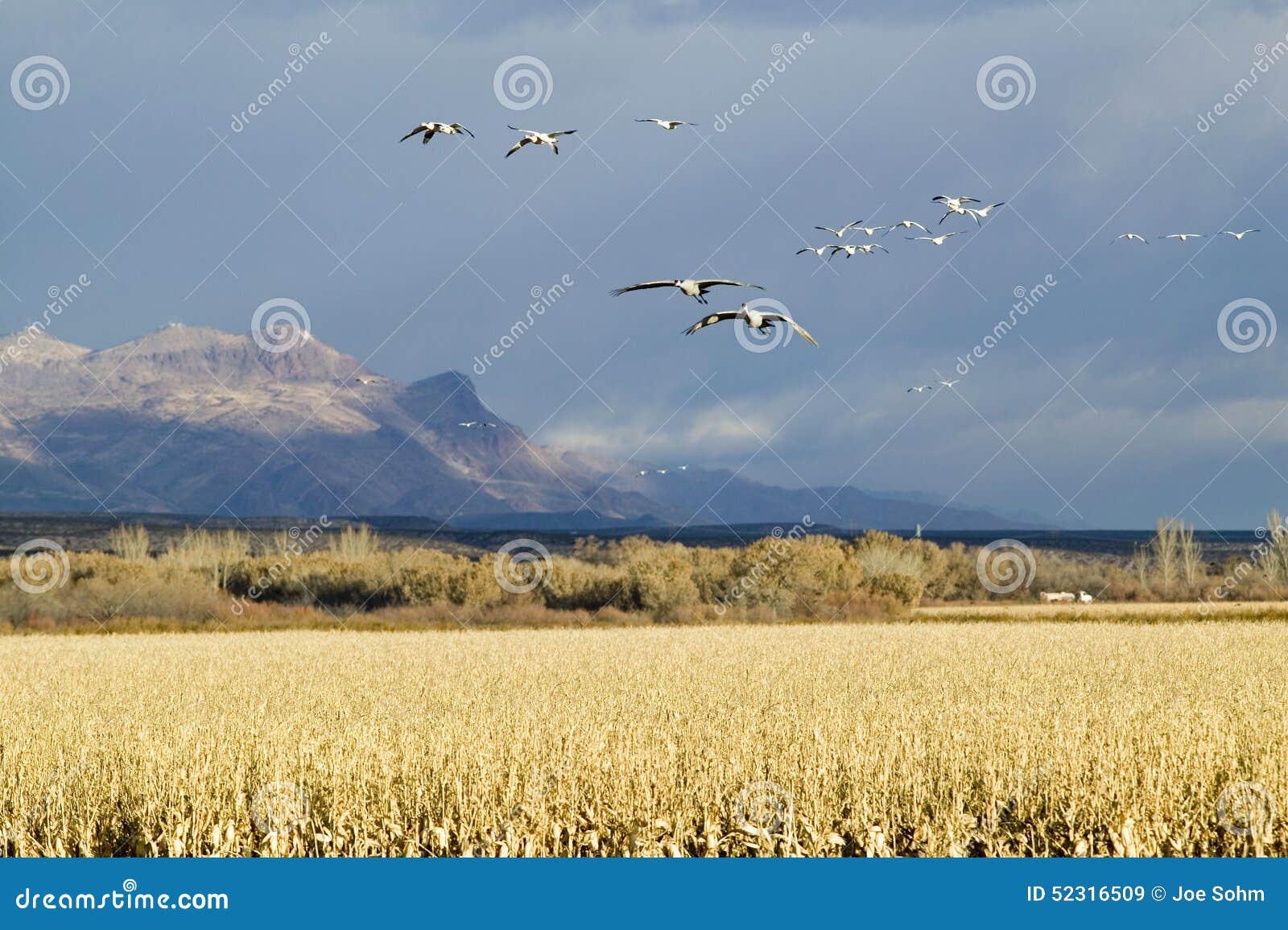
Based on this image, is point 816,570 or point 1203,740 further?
point 816,570

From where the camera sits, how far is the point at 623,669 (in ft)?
86.0

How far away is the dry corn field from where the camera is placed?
1066cm

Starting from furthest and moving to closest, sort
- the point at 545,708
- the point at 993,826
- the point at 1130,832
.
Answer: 1. the point at 545,708
2. the point at 993,826
3. the point at 1130,832

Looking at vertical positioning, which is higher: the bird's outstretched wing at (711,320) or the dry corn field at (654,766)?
the bird's outstretched wing at (711,320)

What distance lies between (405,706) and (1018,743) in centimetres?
1022

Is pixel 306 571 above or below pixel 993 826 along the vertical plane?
above

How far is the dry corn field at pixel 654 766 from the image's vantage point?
10656mm

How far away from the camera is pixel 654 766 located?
1230 cm

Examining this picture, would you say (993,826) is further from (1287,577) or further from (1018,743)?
(1287,577)

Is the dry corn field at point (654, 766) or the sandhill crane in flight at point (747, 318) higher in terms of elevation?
the sandhill crane in flight at point (747, 318)

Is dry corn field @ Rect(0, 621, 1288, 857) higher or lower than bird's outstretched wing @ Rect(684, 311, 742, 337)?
lower

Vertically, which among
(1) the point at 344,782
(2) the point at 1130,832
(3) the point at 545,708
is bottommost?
(2) the point at 1130,832

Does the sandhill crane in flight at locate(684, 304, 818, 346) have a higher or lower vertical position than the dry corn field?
higher

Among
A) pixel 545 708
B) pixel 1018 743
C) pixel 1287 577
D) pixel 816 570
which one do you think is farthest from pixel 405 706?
pixel 1287 577
